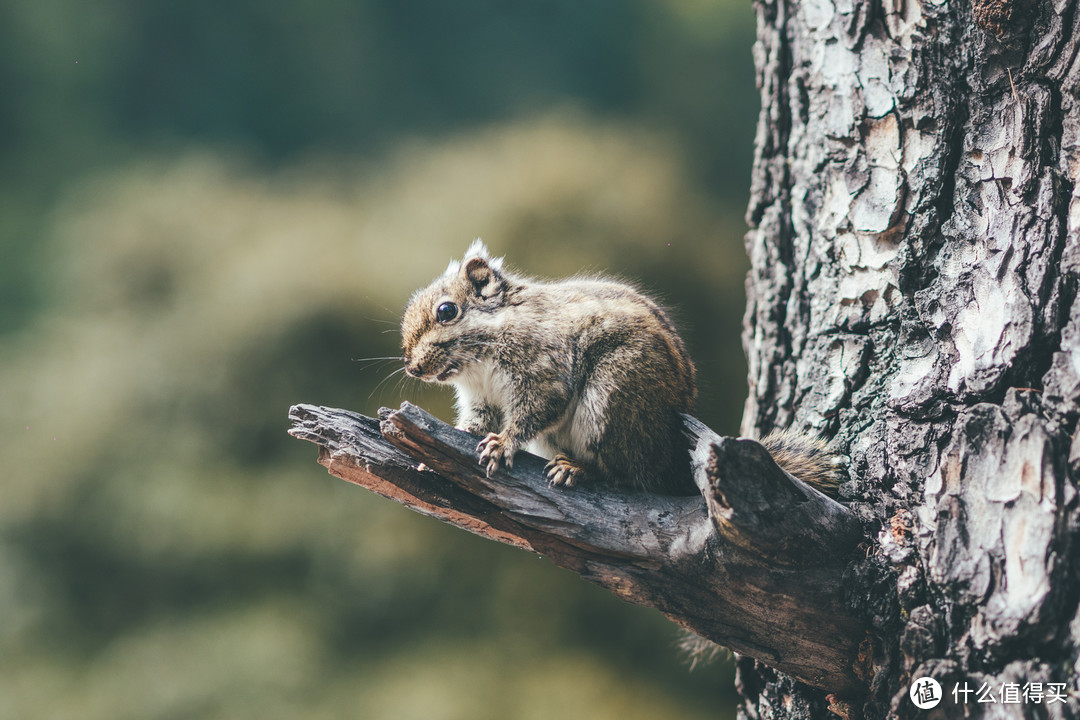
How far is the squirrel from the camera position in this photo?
2.15 meters

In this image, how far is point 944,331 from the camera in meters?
1.89

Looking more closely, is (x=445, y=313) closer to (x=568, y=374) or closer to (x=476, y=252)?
(x=476, y=252)

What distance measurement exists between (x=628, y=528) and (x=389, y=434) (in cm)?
66

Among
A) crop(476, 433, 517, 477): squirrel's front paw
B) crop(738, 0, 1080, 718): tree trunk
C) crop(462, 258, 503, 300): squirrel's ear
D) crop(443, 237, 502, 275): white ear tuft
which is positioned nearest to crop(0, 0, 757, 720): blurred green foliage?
crop(443, 237, 502, 275): white ear tuft

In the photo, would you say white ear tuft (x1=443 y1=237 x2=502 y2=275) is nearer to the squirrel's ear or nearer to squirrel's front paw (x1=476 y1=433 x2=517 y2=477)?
the squirrel's ear

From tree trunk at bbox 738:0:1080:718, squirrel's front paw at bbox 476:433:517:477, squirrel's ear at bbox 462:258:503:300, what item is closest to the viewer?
tree trunk at bbox 738:0:1080:718

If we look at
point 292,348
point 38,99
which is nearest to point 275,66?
point 38,99

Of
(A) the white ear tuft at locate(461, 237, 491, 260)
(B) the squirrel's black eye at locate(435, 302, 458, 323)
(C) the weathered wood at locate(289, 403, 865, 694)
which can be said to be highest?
(A) the white ear tuft at locate(461, 237, 491, 260)

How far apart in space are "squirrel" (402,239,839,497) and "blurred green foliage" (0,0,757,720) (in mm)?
1196

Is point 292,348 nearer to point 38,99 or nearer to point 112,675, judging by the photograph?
point 112,675

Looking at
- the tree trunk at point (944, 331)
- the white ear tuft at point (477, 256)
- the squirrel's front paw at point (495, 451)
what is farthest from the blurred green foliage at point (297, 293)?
the squirrel's front paw at point (495, 451)

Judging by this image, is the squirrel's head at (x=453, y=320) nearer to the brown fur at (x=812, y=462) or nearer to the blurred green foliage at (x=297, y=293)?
the brown fur at (x=812, y=462)

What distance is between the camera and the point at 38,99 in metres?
4.81

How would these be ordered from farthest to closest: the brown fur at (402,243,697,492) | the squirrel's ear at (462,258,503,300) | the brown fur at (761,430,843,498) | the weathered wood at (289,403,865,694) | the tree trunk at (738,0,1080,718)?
the squirrel's ear at (462,258,503,300) < the brown fur at (402,243,697,492) < the brown fur at (761,430,843,498) < the weathered wood at (289,403,865,694) < the tree trunk at (738,0,1080,718)
